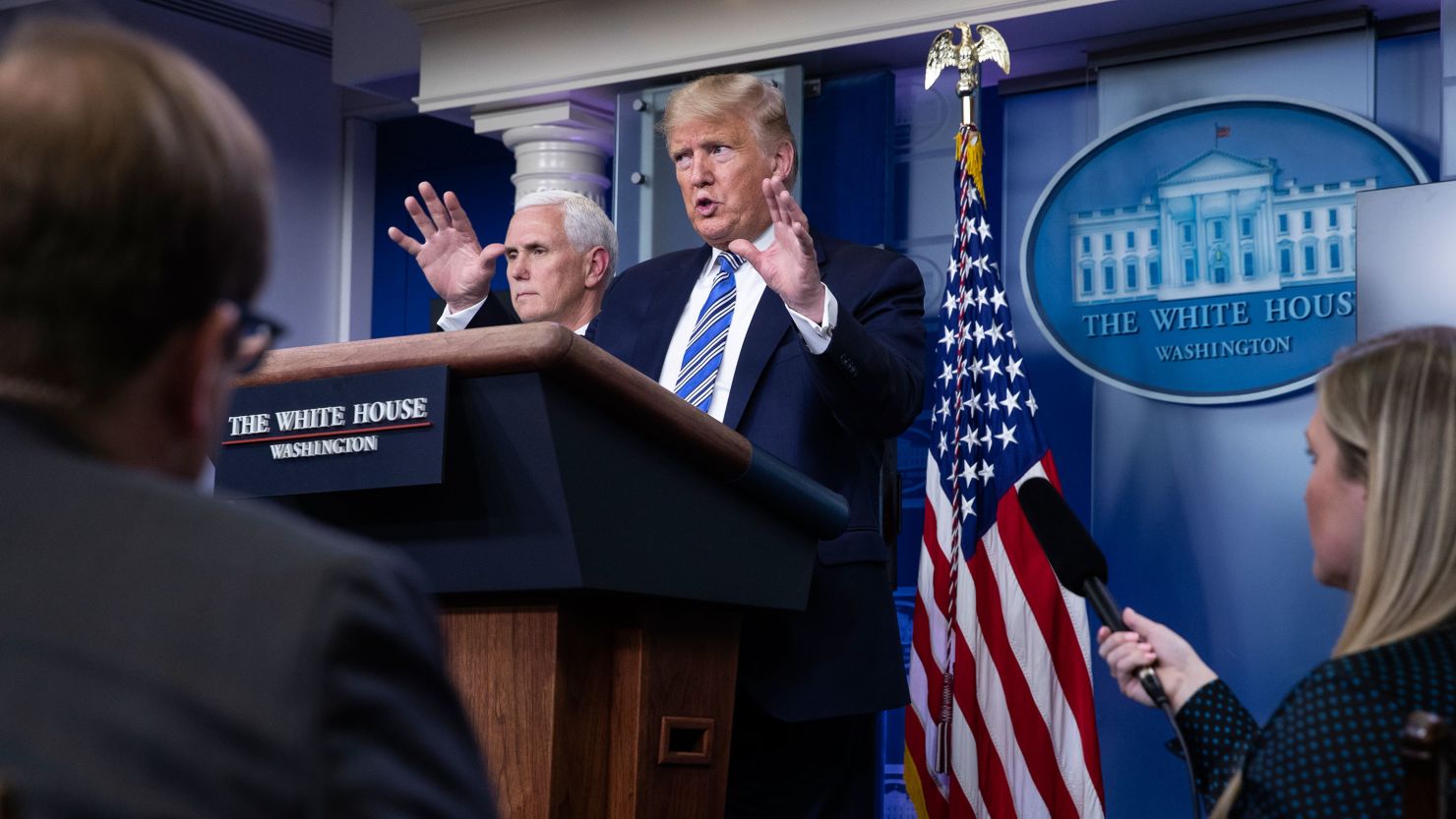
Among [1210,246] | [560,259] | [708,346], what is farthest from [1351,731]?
[1210,246]

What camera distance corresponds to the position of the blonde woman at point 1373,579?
1.48 metres

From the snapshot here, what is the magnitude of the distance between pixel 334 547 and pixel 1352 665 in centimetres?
113

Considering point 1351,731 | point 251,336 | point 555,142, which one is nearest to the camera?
point 251,336

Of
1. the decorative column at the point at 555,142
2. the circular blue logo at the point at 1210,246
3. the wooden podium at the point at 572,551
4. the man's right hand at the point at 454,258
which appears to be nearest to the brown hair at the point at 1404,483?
the wooden podium at the point at 572,551

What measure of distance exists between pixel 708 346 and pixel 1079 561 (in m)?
A: 1.05

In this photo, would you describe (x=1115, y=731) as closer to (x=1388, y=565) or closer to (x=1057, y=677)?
(x=1057, y=677)

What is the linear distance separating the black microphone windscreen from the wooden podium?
34cm

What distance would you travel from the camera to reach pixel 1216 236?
4.70 meters

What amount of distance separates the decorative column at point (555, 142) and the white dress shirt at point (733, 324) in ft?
9.52

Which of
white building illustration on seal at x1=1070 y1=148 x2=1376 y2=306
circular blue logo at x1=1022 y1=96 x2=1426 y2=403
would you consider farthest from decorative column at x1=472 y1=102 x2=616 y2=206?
white building illustration on seal at x1=1070 y1=148 x2=1376 y2=306

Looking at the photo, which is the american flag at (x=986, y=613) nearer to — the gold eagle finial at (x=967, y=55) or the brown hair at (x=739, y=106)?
the gold eagle finial at (x=967, y=55)

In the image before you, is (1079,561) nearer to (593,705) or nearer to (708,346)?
(593,705)

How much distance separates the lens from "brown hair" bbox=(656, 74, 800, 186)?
10.3 ft

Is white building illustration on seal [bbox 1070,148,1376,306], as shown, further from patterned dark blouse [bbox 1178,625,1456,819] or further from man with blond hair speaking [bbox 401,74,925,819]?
patterned dark blouse [bbox 1178,625,1456,819]
